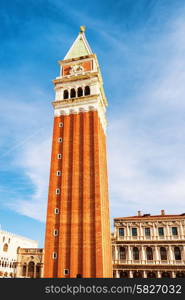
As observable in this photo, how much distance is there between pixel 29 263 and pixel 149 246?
26131mm

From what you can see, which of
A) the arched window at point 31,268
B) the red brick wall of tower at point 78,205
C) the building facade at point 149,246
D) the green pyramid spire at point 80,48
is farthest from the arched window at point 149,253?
the green pyramid spire at point 80,48

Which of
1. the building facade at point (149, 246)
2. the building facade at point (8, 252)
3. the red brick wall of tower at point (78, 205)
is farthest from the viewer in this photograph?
the building facade at point (8, 252)

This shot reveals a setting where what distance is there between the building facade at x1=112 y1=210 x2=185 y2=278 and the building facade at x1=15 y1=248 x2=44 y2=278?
16.3m

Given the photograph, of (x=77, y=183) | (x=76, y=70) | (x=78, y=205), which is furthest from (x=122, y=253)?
(x=76, y=70)

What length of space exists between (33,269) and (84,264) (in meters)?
24.4

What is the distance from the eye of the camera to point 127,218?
2077 inches

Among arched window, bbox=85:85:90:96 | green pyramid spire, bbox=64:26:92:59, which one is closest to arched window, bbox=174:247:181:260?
arched window, bbox=85:85:90:96

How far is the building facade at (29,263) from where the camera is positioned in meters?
52.0

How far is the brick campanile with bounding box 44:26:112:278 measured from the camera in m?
34.6

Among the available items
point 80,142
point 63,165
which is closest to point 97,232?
point 63,165

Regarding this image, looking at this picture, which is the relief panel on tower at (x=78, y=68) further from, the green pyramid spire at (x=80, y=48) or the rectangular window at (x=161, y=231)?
the rectangular window at (x=161, y=231)

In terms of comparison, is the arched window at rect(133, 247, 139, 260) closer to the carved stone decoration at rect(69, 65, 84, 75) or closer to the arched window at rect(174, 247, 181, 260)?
the arched window at rect(174, 247, 181, 260)

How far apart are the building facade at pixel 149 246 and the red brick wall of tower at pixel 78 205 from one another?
10.6 meters

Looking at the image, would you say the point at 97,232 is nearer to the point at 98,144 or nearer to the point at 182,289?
the point at 98,144
